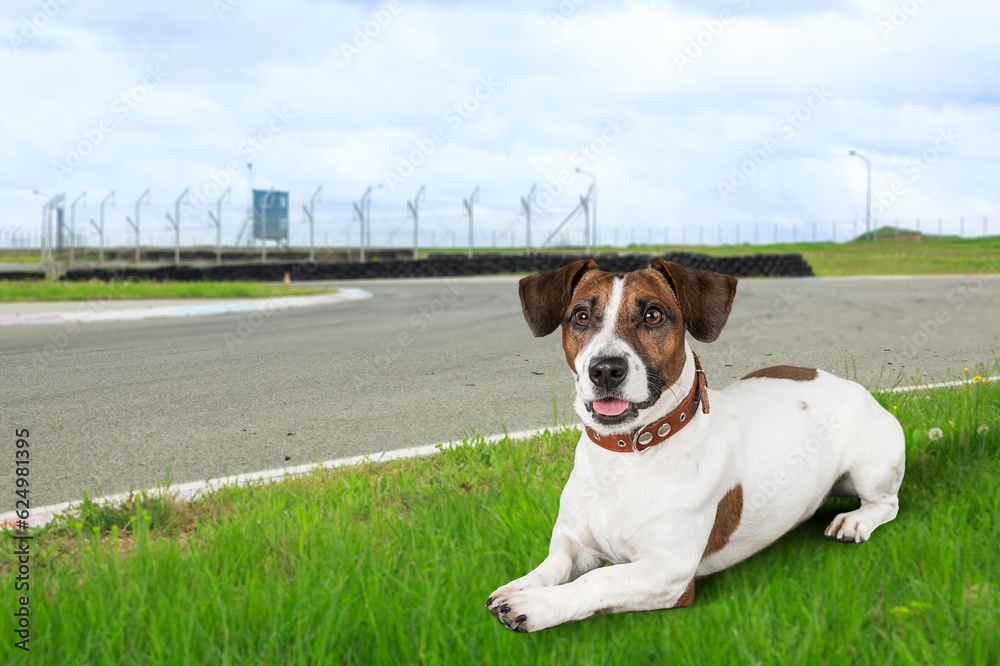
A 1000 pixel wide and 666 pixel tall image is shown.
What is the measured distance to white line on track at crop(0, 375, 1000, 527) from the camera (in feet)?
15.6

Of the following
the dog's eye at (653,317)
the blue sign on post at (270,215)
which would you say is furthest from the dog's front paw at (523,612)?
the blue sign on post at (270,215)

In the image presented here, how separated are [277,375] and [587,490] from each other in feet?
23.1

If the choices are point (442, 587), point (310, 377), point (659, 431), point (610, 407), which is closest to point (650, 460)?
point (659, 431)

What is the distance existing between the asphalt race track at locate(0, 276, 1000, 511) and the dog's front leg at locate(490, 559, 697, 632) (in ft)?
10.4

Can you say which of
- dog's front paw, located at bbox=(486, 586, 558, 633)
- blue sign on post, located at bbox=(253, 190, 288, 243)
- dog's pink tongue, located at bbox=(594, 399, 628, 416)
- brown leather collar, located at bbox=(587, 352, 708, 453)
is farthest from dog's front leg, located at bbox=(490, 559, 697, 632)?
blue sign on post, located at bbox=(253, 190, 288, 243)

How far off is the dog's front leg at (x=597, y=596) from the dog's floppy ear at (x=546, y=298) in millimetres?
930

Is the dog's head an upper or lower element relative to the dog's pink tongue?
upper

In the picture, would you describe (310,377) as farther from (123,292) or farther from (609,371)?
(123,292)

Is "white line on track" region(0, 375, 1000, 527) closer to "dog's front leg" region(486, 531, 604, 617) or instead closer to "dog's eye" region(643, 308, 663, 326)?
"dog's front leg" region(486, 531, 604, 617)

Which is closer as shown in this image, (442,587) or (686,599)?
(686,599)

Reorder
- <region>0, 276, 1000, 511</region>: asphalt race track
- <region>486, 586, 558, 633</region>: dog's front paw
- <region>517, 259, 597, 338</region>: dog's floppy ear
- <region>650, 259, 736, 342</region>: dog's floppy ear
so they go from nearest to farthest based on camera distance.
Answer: <region>486, 586, 558, 633</region>: dog's front paw < <region>650, 259, 736, 342</region>: dog's floppy ear < <region>517, 259, 597, 338</region>: dog's floppy ear < <region>0, 276, 1000, 511</region>: asphalt race track

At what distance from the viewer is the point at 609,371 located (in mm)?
2949

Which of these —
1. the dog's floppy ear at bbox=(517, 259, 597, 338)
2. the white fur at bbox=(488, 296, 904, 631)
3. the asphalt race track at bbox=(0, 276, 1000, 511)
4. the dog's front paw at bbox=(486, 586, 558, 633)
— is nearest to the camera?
the dog's front paw at bbox=(486, 586, 558, 633)

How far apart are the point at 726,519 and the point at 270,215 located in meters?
53.8
